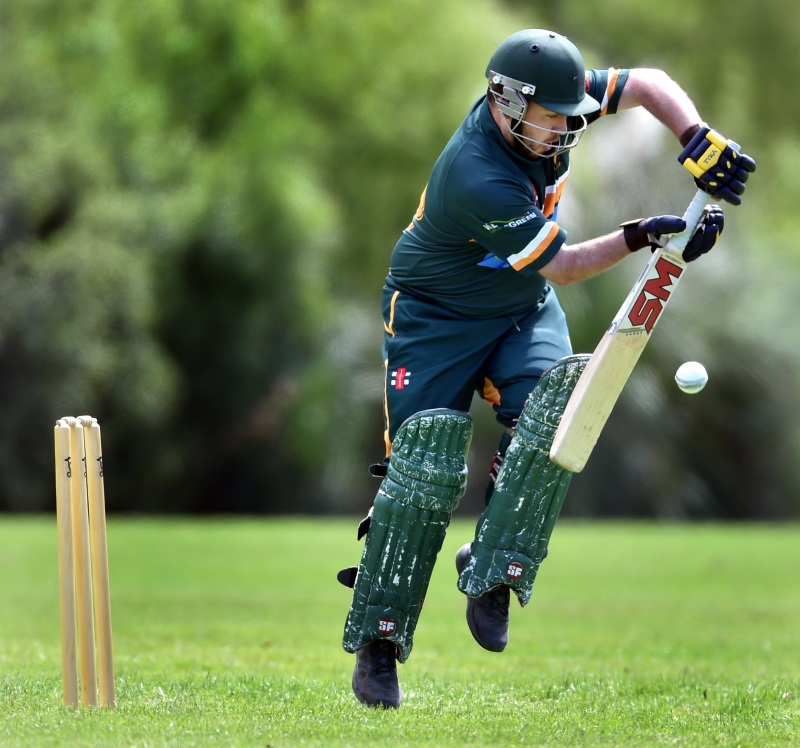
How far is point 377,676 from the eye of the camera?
435 cm

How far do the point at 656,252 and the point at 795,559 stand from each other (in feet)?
27.6

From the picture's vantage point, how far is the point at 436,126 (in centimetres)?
1867

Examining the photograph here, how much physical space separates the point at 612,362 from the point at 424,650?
9.24 ft

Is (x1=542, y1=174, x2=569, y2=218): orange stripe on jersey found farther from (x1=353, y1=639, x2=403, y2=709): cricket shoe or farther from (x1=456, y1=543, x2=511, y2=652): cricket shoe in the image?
(x1=353, y1=639, x2=403, y2=709): cricket shoe

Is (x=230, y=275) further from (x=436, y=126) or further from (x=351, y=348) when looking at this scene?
(x=436, y=126)

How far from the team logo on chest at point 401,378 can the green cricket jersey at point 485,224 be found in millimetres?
273

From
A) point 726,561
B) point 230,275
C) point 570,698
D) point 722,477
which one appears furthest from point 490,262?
point 722,477

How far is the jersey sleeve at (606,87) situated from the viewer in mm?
4586

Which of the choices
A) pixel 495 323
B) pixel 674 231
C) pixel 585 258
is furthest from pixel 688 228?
pixel 495 323

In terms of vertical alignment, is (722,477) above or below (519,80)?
below

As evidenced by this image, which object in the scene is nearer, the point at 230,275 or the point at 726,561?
the point at 726,561

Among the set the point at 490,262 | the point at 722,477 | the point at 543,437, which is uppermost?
the point at 490,262

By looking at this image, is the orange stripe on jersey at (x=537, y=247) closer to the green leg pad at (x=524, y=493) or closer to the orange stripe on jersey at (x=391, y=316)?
the green leg pad at (x=524, y=493)

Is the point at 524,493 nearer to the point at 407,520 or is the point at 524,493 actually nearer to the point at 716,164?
the point at 407,520
